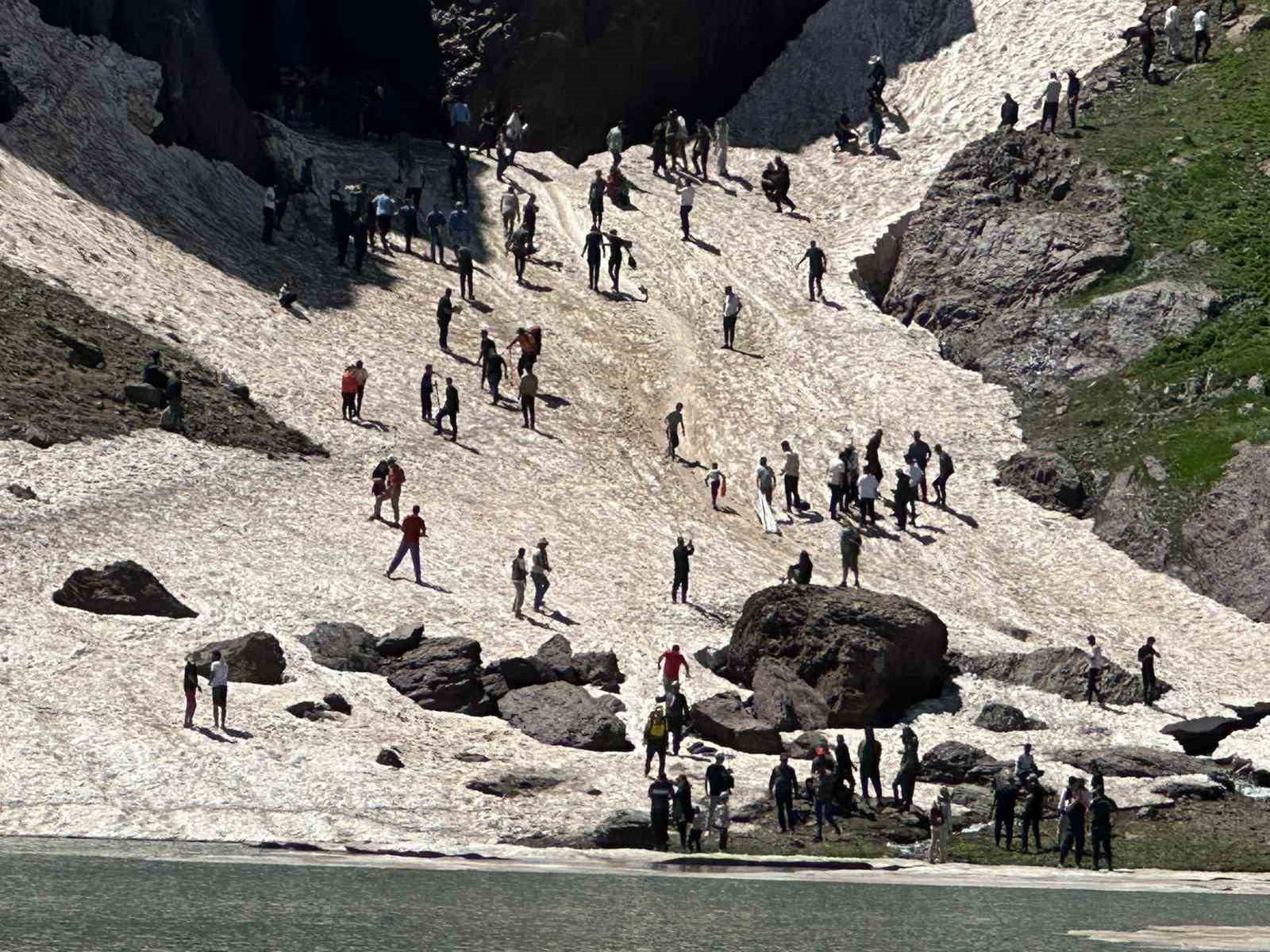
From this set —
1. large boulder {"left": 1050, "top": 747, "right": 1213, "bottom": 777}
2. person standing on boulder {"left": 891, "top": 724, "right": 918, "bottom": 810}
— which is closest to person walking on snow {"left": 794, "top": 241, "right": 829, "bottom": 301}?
large boulder {"left": 1050, "top": 747, "right": 1213, "bottom": 777}

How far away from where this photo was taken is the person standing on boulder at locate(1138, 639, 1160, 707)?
41.8 metres

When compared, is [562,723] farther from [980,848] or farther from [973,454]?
[973,454]

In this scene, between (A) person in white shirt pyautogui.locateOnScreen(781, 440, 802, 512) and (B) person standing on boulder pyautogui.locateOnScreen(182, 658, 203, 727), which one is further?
(A) person in white shirt pyautogui.locateOnScreen(781, 440, 802, 512)

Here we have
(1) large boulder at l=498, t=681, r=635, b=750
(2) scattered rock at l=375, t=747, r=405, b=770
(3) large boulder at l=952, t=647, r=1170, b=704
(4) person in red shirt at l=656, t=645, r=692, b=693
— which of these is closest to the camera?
(2) scattered rock at l=375, t=747, r=405, b=770

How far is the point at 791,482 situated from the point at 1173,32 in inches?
994

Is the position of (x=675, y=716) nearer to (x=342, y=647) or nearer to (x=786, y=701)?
(x=786, y=701)

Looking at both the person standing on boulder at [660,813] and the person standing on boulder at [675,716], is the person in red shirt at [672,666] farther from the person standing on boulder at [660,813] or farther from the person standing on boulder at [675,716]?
the person standing on boulder at [660,813]

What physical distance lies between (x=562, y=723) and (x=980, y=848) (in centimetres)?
726

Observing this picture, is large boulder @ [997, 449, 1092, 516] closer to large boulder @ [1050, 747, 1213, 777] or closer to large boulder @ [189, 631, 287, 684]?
large boulder @ [1050, 747, 1213, 777]

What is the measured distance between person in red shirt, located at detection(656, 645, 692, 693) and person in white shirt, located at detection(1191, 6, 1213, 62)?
117 feet

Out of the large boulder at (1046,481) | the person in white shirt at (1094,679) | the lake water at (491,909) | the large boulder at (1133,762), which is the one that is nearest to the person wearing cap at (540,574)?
the large boulder at (1133,762)

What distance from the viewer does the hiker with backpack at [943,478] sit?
50.4m

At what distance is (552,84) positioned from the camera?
66250 millimetres

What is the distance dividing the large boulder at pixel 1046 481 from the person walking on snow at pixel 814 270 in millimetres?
8702
